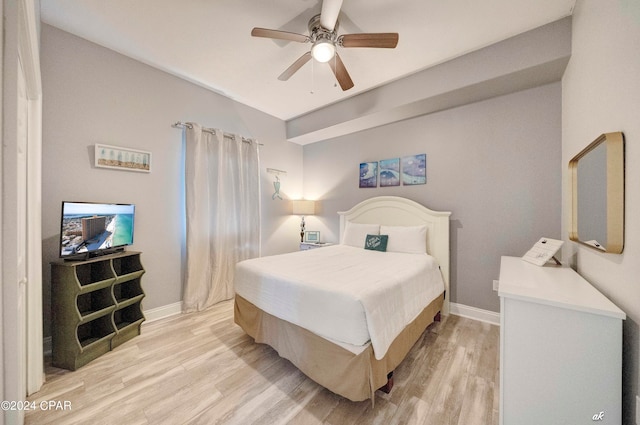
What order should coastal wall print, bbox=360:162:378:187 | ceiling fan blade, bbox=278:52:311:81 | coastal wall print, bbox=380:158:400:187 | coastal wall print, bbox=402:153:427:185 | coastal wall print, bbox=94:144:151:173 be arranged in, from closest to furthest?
1. ceiling fan blade, bbox=278:52:311:81
2. coastal wall print, bbox=94:144:151:173
3. coastal wall print, bbox=402:153:427:185
4. coastal wall print, bbox=380:158:400:187
5. coastal wall print, bbox=360:162:378:187

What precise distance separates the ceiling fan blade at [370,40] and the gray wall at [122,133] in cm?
217

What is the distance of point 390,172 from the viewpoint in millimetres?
3367

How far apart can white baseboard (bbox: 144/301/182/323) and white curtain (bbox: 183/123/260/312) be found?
0.32 feet

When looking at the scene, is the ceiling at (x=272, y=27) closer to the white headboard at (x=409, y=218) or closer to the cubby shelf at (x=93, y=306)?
the white headboard at (x=409, y=218)

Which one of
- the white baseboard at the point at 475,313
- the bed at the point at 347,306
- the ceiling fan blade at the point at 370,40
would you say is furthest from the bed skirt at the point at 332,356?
the ceiling fan blade at the point at 370,40

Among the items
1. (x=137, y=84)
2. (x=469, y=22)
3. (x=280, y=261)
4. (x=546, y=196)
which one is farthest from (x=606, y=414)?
(x=137, y=84)

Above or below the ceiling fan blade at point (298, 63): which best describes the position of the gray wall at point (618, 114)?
below

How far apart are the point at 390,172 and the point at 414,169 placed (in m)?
Answer: 0.35

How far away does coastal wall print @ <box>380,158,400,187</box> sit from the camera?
3303mm

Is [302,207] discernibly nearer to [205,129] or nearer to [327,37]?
A: [205,129]

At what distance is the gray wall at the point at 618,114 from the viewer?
38.6 inches

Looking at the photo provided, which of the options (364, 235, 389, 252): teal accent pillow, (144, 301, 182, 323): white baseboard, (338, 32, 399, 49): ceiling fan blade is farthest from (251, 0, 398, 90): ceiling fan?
(144, 301, 182, 323): white baseboard

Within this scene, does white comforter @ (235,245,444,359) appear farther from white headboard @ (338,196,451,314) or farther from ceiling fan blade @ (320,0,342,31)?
ceiling fan blade @ (320,0,342,31)

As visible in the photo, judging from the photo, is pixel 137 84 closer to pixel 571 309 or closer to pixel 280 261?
pixel 280 261
